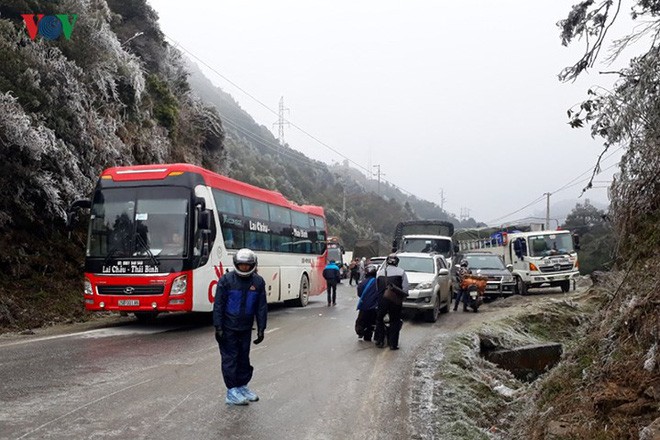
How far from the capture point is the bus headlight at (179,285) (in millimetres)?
12484

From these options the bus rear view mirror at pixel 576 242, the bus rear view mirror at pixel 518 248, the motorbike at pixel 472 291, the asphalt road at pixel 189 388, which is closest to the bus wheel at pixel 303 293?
the motorbike at pixel 472 291

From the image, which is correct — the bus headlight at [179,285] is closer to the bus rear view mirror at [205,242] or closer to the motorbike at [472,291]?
the bus rear view mirror at [205,242]

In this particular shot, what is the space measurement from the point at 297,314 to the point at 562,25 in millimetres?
12080

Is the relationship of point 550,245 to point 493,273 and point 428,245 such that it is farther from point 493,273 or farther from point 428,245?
point 428,245

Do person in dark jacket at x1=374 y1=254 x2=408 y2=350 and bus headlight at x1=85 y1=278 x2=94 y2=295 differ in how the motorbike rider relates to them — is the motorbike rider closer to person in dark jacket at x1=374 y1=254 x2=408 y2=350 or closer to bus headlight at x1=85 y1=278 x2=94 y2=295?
person in dark jacket at x1=374 y1=254 x2=408 y2=350

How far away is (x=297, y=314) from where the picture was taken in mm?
18266

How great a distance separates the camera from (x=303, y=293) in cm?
2108

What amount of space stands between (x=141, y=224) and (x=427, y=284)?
7345 millimetres

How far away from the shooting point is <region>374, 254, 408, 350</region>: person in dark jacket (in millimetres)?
11289

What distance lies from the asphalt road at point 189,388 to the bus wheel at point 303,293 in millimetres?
8110

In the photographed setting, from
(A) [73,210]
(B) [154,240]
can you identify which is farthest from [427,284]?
(A) [73,210]

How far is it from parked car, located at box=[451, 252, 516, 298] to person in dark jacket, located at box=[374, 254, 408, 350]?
1236 cm

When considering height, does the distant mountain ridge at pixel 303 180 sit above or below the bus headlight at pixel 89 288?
above

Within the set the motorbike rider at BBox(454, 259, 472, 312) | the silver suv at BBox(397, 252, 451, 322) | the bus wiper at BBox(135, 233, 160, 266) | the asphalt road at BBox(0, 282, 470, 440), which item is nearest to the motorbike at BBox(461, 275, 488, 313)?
the motorbike rider at BBox(454, 259, 472, 312)
